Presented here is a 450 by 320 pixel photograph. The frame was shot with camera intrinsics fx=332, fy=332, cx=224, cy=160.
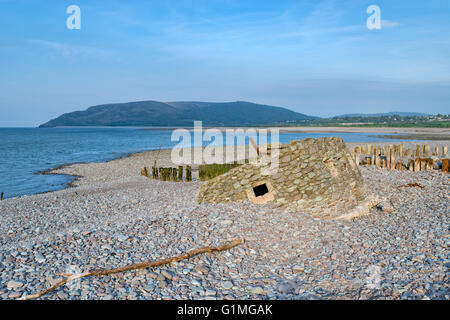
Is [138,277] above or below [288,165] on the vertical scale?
below

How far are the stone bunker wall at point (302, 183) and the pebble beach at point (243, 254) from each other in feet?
1.48

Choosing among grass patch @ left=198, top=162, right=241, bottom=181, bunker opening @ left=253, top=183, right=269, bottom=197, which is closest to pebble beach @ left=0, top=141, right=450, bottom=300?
bunker opening @ left=253, top=183, right=269, bottom=197

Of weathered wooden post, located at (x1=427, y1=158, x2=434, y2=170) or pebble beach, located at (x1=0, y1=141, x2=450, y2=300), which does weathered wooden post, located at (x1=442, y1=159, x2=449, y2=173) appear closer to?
weathered wooden post, located at (x1=427, y1=158, x2=434, y2=170)

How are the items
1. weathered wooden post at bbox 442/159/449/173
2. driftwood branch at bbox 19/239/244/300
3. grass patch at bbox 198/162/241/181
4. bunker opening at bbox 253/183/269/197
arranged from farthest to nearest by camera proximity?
grass patch at bbox 198/162/241/181
weathered wooden post at bbox 442/159/449/173
bunker opening at bbox 253/183/269/197
driftwood branch at bbox 19/239/244/300

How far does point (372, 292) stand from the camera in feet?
18.3

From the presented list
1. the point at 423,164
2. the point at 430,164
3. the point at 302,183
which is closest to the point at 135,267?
the point at 302,183

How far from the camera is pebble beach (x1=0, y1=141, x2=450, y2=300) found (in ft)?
18.9

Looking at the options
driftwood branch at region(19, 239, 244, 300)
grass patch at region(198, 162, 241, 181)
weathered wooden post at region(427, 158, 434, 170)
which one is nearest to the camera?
driftwood branch at region(19, 239, 244, 300)

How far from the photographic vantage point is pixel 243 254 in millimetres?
7672

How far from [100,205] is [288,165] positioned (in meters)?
8.27

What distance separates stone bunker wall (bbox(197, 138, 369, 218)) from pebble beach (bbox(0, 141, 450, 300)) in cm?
45

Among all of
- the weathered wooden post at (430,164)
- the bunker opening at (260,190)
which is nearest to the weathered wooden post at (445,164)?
the weathered wooden post at (430,164)
